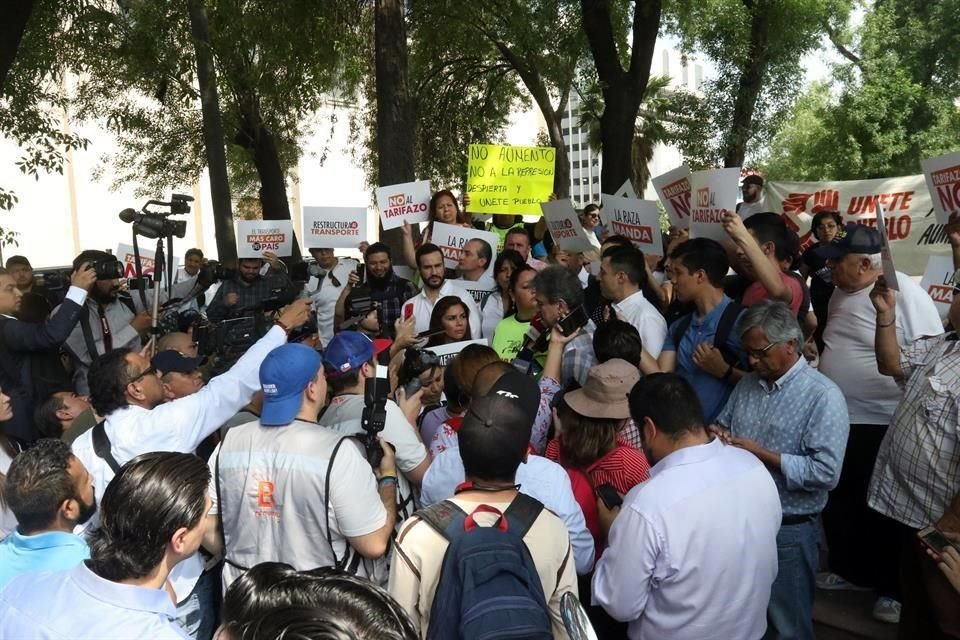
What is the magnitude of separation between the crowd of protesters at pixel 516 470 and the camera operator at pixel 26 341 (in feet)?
0.05

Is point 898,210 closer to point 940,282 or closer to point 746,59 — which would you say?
point 940,282

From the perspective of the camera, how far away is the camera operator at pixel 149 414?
11.0ft

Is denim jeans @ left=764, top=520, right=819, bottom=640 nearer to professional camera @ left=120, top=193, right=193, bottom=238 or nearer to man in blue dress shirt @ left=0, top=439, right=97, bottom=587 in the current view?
man in blue dress shirt @ left=0, top=439, right=97, bottom=587

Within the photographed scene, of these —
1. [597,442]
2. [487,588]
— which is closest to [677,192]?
[597,442]

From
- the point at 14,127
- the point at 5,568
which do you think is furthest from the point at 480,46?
the point at 5,568

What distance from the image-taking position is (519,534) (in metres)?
2.27

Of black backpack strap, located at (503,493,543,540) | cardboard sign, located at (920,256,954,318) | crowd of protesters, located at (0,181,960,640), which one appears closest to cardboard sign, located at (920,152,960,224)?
cardboard sign, located at (920,256,954,318)

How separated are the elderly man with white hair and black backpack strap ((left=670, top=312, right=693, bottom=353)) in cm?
77

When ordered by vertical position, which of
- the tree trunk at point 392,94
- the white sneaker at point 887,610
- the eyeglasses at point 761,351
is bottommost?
the white sneaker at point 887,610

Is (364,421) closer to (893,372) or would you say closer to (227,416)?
(227,416)

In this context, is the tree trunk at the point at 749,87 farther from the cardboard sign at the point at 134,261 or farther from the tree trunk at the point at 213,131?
the cardboard sign at the point at 134,261

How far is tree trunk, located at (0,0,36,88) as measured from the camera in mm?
6977

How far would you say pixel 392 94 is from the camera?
856 cm

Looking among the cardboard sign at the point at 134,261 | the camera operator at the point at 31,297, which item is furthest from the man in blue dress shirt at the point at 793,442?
the cardboard sign at the point at 134,261
